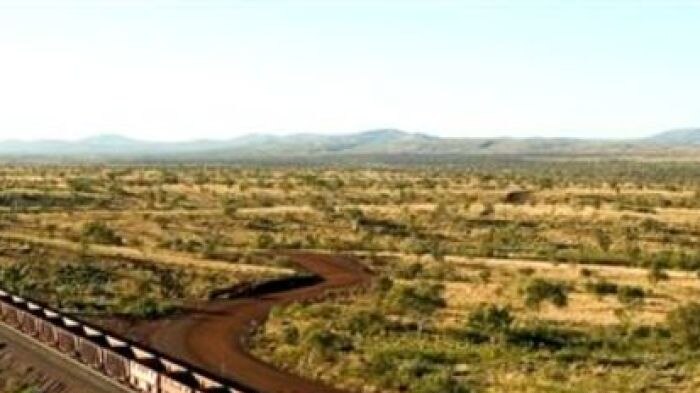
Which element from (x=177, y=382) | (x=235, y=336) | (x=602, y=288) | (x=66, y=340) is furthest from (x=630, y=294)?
(x=177, y=382)

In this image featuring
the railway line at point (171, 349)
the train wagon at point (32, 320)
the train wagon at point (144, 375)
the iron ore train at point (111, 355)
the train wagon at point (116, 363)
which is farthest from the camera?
the train wagon at point (32, 320)

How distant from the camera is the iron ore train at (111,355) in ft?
96.5

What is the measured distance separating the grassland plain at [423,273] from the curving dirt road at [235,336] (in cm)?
107

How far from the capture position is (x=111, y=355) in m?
33.4

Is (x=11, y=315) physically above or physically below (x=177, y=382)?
below

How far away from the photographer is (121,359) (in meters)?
32.6

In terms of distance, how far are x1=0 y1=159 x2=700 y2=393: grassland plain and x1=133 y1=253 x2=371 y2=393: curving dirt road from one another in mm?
1066

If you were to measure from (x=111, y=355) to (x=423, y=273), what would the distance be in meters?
31.9

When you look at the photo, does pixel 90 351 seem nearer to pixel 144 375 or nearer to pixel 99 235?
pixel 144 375

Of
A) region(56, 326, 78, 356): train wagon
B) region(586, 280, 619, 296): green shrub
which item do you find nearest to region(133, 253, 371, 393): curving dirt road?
region(56, 326, 78, 356): train wagon

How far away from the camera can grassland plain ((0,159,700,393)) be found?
37781mm

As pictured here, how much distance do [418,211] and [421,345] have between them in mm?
61981

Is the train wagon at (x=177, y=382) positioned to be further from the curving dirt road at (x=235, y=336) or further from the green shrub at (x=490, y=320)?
the green shrub at (x=490, y=320)

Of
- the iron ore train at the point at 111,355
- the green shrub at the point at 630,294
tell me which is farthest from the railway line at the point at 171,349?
the green shrub at the point at 630,294
